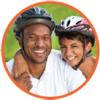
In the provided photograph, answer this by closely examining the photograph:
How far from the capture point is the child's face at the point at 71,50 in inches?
54.6

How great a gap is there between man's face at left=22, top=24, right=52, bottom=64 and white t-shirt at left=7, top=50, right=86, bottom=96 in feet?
0.10

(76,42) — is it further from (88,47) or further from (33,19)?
(33,19)

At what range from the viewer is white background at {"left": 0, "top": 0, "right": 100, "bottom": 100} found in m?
1.39

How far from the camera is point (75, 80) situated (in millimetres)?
1397

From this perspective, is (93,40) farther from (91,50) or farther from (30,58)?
(30,58)

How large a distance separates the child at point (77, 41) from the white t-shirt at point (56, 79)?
2cm

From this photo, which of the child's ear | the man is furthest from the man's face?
the child's ear

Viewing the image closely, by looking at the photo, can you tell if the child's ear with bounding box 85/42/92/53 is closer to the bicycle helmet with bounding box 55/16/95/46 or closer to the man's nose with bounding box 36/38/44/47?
the bicycle helmet with bounding box 55/16/95/46

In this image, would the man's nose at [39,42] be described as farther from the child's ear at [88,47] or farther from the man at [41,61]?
the child's ear at [88,47]

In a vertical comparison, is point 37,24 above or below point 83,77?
above

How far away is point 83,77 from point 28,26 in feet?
0.72

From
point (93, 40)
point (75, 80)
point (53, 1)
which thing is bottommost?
point (75, 80)

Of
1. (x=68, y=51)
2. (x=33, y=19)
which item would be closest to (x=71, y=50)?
(x=68, y=51)

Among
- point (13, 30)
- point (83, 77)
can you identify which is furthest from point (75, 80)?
point (13, 30)
